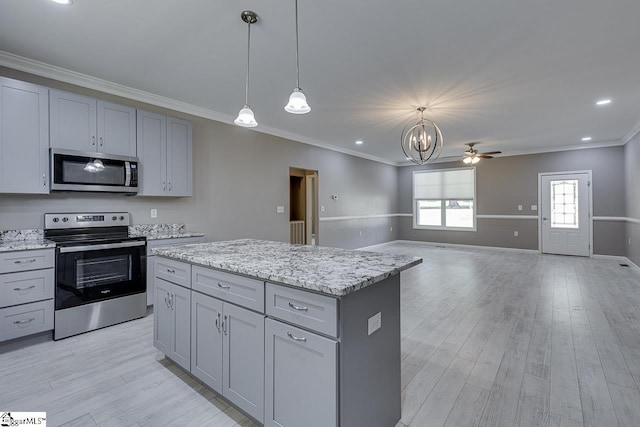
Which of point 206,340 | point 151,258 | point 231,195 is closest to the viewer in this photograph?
point 206,340

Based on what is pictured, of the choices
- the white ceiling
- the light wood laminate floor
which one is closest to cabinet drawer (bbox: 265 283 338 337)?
the light wood laminate floor

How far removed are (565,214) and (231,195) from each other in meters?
7.89

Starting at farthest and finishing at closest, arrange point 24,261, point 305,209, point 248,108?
point 305,209
point 24,261
point 248,108

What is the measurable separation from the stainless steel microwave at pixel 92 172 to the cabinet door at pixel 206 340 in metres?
2.06

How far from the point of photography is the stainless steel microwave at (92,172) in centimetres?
289

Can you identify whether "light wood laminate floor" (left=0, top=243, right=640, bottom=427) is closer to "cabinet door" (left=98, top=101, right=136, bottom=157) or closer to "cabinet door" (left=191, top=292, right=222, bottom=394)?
"cabinet door" (left=191, top=292, right=222, bottom=394)

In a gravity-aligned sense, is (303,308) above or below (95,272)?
above

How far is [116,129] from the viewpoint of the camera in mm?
3307

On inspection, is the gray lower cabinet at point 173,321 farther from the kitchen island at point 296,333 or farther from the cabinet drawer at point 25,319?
the cabinet drawer at point 25,319

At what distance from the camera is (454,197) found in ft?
28.3

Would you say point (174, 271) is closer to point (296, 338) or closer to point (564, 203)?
point (296, 338)

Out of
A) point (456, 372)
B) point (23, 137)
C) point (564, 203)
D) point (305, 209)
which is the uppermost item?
point (23, 137)

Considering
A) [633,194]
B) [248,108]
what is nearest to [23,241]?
[248,108]

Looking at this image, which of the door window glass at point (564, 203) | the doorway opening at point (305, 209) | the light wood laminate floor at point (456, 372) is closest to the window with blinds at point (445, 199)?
the door window glass at point (564, 203)
